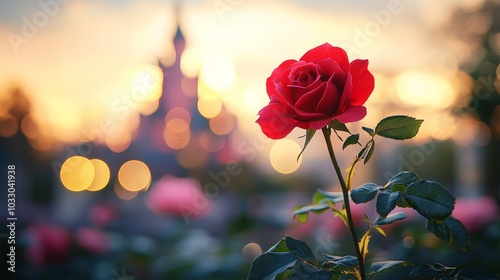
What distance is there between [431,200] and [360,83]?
0.36ft

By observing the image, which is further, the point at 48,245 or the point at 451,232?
the point at 48,245

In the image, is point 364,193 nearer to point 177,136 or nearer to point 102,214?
point 102,214

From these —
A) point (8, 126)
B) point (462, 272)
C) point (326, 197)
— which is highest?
Result: point (8, 126)

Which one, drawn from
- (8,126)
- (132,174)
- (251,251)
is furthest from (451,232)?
(8,126)

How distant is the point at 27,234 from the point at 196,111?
2641 millimetres

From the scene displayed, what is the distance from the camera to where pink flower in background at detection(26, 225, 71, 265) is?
3.84 ft

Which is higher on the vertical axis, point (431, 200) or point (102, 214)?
point (102, 214)

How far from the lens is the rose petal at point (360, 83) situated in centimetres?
44

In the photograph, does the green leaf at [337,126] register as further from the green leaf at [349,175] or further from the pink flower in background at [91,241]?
the pink flower in background at [91,241]

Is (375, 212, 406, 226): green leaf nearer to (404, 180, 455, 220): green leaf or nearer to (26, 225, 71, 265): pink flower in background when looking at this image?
(404, 180, 455, 220): green leaf

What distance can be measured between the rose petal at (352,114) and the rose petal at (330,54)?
40 millimetres

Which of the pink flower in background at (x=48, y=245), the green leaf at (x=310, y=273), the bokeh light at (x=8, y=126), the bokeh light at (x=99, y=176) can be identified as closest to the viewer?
the green leaf at (x=310, y=273)

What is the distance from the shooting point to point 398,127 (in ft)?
1.43

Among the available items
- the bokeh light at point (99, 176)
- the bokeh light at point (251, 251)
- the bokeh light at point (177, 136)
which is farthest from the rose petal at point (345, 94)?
the bokeh light at point (99, 176)
